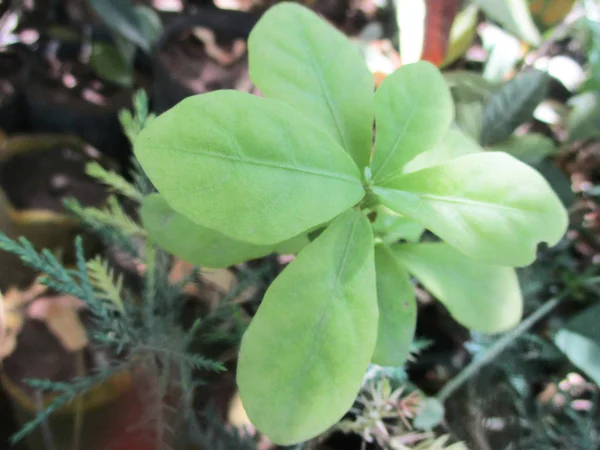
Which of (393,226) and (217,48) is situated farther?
(217,48)

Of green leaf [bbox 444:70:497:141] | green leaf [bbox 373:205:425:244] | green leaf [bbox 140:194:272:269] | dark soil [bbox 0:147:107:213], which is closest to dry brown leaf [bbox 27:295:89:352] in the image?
dark soil [bbox 0:147:107:213]

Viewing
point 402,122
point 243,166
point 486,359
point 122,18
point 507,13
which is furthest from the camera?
point 122,18

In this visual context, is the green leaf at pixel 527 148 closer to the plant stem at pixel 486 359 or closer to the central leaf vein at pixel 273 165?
the plant stem at pixel 486 359

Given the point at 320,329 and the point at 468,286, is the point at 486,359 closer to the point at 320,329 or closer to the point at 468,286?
the point at 468,286

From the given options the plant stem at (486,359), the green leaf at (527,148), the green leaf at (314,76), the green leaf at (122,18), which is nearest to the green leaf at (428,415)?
the plant stem at (486,359)

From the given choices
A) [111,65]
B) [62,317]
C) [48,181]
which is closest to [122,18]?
[111,65]

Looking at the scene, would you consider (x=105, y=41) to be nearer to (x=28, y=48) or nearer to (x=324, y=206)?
(x=28, y=48)

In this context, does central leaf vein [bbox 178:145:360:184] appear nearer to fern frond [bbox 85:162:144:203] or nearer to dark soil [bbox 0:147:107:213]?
fern frond [bbox 85:162:144:203]
